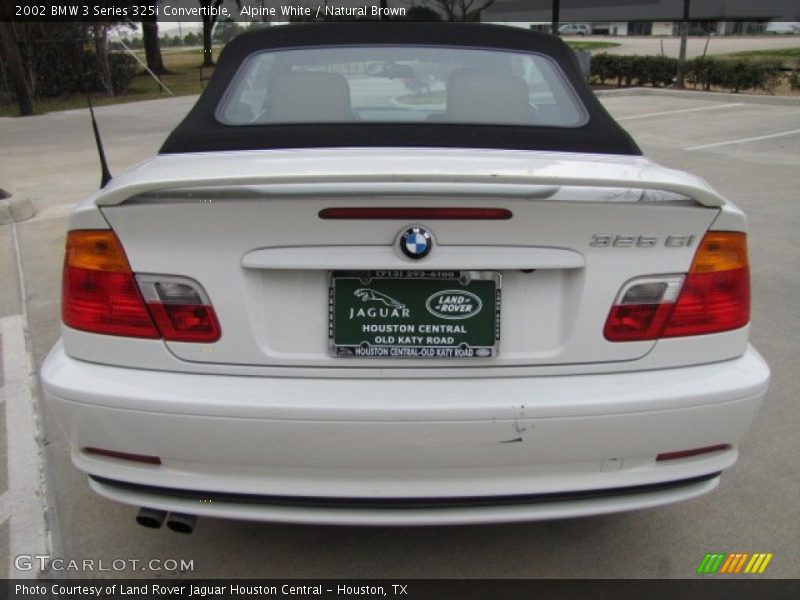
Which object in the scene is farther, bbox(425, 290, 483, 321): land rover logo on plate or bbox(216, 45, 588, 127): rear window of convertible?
bbox(216, 45, 588, 127): rear window of convertible

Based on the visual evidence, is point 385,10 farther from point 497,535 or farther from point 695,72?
point 695,72

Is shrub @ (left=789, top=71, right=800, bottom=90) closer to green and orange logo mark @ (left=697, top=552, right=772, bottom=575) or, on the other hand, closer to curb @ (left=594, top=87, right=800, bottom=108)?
curb @ (left=594, top=87, right=800, bottom=108)

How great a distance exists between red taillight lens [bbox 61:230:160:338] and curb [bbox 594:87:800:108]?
17981 millimetres

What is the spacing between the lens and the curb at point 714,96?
54.9 feet

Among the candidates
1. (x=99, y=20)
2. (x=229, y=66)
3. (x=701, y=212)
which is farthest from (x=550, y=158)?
(x=99, y=20)

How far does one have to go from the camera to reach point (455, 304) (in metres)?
1.88

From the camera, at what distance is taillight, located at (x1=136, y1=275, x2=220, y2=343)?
1908 mm

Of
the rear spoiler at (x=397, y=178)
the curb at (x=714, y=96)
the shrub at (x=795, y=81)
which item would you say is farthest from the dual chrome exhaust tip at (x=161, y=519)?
the shrub at (x=795, y=81)

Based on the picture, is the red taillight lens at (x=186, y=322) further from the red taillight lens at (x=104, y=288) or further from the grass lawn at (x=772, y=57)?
the grass lawn at (x=772, y=57)

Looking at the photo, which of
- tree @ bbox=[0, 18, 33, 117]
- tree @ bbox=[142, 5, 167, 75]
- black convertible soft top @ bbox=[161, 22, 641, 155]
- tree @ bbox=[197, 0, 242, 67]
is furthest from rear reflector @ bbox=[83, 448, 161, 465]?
tree @ bbox=[142, 5, 167, 75]

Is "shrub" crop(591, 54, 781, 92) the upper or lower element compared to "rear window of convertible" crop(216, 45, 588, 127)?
lower

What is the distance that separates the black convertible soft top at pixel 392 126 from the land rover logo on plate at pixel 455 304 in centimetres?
67

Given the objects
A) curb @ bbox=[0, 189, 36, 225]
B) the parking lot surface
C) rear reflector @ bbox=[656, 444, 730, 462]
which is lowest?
curb @ bbox=[0, 189, 36, 225]
